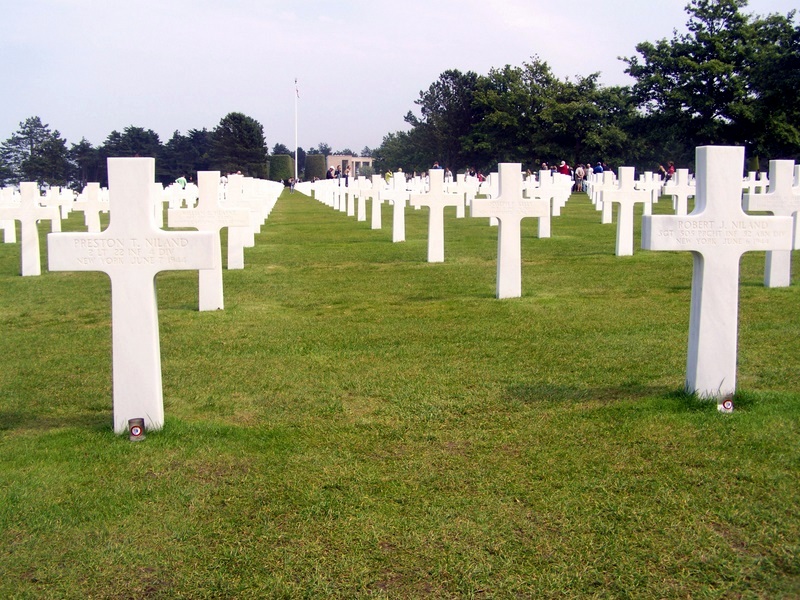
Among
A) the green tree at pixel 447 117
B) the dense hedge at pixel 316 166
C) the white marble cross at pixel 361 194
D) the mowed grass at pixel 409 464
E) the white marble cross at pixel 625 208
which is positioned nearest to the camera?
the mowed grass at pixel 409 464

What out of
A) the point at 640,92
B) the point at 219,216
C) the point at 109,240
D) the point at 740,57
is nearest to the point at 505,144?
the point at 640,92

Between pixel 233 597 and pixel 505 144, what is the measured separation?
65.1 m

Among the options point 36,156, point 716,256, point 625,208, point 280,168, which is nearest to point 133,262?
point 716,256

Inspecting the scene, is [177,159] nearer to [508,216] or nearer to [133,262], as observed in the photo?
[508,216]

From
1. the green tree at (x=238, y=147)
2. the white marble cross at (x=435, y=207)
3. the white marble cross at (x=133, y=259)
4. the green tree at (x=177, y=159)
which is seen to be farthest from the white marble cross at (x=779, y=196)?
the green tree at (x=238, y=147)

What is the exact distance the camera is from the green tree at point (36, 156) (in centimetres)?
6506

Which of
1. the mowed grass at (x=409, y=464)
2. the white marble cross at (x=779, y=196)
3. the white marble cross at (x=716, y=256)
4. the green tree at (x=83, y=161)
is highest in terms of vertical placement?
the green tree at (x=83, y=161)

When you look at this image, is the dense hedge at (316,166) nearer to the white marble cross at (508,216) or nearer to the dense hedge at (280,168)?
the dense hedge at (280,168)

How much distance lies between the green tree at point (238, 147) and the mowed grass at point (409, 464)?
81589 mm

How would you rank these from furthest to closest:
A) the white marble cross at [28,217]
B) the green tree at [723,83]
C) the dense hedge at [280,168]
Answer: the dense hedge at [280,168] < the green tree at [723,83] < the white marble cross at [28,217]

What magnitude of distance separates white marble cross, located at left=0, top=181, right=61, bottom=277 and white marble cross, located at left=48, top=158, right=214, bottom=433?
8.91m

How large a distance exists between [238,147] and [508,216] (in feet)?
271

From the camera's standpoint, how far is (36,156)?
66500 mm

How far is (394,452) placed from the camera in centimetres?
469
